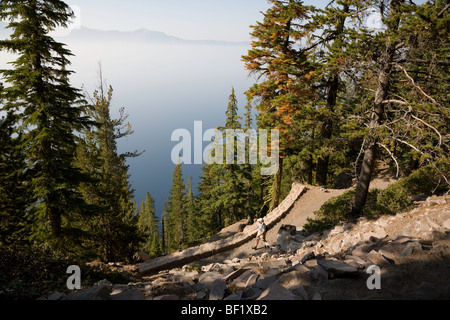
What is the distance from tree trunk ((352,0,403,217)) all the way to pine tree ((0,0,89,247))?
→ 44.1 ft

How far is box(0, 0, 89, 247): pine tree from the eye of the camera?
10.2 m

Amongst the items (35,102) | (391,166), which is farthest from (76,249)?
(391,166)

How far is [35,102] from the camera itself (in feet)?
34.9

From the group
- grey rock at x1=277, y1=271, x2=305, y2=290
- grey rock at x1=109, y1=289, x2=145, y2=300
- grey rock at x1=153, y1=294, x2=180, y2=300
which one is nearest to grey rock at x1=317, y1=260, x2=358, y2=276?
grey rock at x1=277, y1=271, x2=305, y2=290

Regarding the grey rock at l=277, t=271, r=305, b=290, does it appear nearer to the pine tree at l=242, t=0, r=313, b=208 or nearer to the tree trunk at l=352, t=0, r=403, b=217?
the tree trunk at l=352, t=0, r=403, b=217

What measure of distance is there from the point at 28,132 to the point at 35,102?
1413mm

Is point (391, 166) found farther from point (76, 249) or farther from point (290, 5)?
point (76, 249)

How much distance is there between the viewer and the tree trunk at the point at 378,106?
8686 millimetres

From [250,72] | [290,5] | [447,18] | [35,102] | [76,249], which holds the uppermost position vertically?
[290,5]

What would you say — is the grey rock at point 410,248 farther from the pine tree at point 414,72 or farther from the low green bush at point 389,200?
the low green bush at point 389,200

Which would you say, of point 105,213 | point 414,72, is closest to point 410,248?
point 414,72

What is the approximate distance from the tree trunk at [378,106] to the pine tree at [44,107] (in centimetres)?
1344

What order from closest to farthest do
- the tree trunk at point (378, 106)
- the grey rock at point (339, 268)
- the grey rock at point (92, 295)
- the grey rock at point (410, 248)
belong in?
1. the grey rock at point (92, 295)
2. the grey rock at point (339, 268)
3. the grey rock at point (410, 248)
4. the tree trunk at point (378, 106)

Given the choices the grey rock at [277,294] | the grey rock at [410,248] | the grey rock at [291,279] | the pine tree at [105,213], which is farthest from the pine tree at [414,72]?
the pine tree at [105,213]
